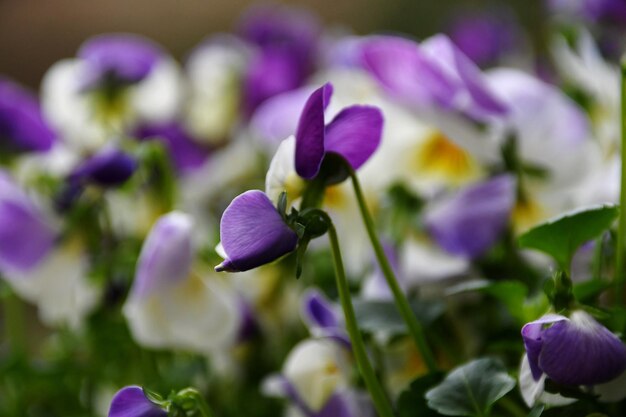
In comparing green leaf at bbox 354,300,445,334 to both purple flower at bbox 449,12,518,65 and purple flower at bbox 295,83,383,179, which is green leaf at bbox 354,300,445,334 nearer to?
purple flower at bbox 295,83,383,179

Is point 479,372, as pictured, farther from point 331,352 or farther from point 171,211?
point 171,211

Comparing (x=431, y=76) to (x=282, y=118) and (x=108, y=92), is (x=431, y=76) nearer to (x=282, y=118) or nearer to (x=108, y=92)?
(x=282, y=118)

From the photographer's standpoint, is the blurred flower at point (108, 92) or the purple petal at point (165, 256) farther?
the blurred flower at point (108, 92)

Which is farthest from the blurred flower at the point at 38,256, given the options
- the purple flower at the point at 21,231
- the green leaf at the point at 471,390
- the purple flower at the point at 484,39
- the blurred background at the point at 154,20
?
the blurred background at the point at 154,20

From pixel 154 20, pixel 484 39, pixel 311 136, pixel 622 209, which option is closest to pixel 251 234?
pixel 311 136

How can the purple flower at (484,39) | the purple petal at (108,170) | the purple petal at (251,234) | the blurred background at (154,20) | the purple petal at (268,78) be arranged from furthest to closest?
the blurred background at (154,20)
the purple flower at (484,39)
the purple petal at (268,78)
the purple petal at (108,170)
the purple petal at (251,234)

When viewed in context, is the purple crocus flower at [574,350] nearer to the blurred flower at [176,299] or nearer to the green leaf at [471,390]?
the green leaf at [471,390]
